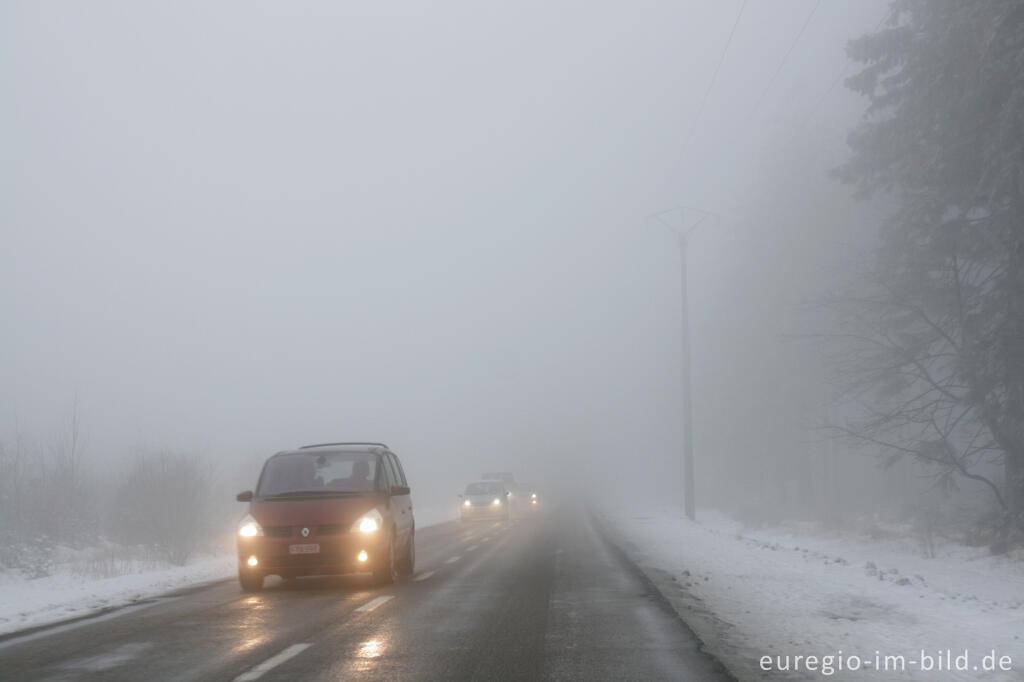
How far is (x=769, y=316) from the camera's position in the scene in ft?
145

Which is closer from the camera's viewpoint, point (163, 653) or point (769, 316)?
point (163, 653)

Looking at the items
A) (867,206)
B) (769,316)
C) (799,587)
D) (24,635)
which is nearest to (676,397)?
(769,316)

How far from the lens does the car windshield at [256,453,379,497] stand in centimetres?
1380

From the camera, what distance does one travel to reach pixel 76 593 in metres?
13.4

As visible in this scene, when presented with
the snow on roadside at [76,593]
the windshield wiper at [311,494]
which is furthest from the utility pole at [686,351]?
the windshield wiper at [311,494]

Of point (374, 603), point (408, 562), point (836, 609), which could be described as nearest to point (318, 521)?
point (374, 603)

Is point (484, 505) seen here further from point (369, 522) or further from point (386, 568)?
point (369, 522)

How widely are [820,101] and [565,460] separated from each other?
147 metres

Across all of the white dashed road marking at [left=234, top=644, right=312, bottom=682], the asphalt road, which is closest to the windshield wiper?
the asphalt road

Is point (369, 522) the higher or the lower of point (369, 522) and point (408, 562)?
the higher

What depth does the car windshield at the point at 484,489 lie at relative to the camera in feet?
123

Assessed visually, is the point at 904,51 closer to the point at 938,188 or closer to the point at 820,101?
the point at 938,188

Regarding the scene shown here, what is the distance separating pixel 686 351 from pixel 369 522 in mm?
22768

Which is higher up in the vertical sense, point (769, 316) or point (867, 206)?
point (867, 206)
